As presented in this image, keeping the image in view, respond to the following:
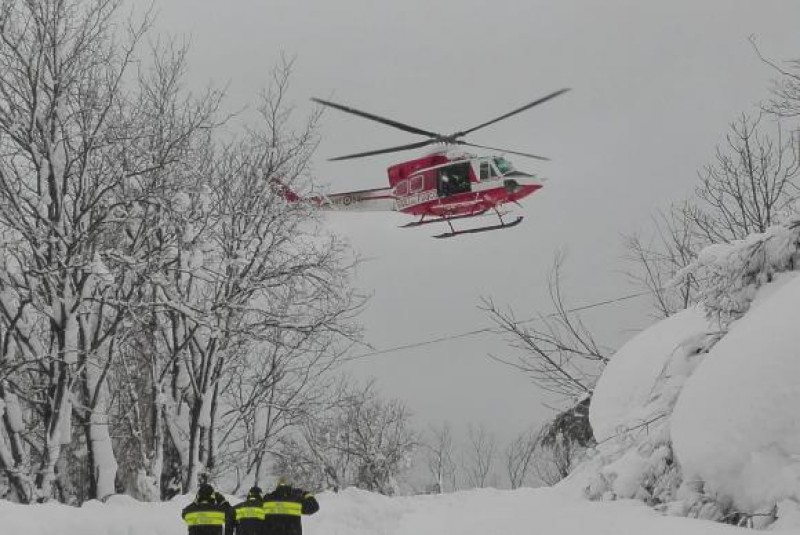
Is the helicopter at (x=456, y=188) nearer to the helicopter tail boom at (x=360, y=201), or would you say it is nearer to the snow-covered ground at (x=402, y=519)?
the helicopter tail boom at (x=360, y=201)

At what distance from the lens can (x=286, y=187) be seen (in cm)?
1781

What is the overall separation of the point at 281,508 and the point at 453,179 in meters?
12.8

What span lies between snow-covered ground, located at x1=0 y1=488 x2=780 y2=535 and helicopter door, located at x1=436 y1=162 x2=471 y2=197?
8290 mm

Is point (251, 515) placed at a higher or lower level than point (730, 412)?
lower

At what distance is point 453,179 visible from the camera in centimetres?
2053

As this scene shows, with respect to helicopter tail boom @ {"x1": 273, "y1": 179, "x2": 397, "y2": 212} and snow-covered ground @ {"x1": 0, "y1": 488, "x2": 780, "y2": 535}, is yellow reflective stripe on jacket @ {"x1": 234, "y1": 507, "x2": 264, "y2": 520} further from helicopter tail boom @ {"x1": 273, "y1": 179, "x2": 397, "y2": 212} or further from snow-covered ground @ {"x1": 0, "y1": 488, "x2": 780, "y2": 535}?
helicopter tail boom @ {"x1": 273, "y1": 179, "x2": 397, "y2": 212}

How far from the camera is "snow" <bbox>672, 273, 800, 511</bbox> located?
5.46 meters

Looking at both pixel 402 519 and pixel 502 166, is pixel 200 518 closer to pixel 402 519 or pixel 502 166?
pixel 402 519

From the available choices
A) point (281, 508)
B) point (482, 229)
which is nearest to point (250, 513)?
point (281, 508)

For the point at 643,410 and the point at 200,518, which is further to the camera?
the point at 643,410

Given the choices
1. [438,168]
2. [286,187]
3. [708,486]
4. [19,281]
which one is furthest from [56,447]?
[438,168]

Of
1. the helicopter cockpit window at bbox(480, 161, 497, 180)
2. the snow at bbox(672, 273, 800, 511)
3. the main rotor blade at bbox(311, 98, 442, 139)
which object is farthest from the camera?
the helicopter cockpit window at bbox(480, 161, 497, 180)

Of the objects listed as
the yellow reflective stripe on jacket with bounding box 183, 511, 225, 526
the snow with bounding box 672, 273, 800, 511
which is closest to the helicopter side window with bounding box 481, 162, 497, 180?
the yellow reflective stripe on jacket with bounding box 183, 511, 225, 526

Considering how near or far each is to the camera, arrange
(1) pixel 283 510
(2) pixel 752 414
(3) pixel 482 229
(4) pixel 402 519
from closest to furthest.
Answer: (2) pixel 752 414 → (1) pixel 283 510 → (4) pixel 402 519 → (3) pixel 482 229
